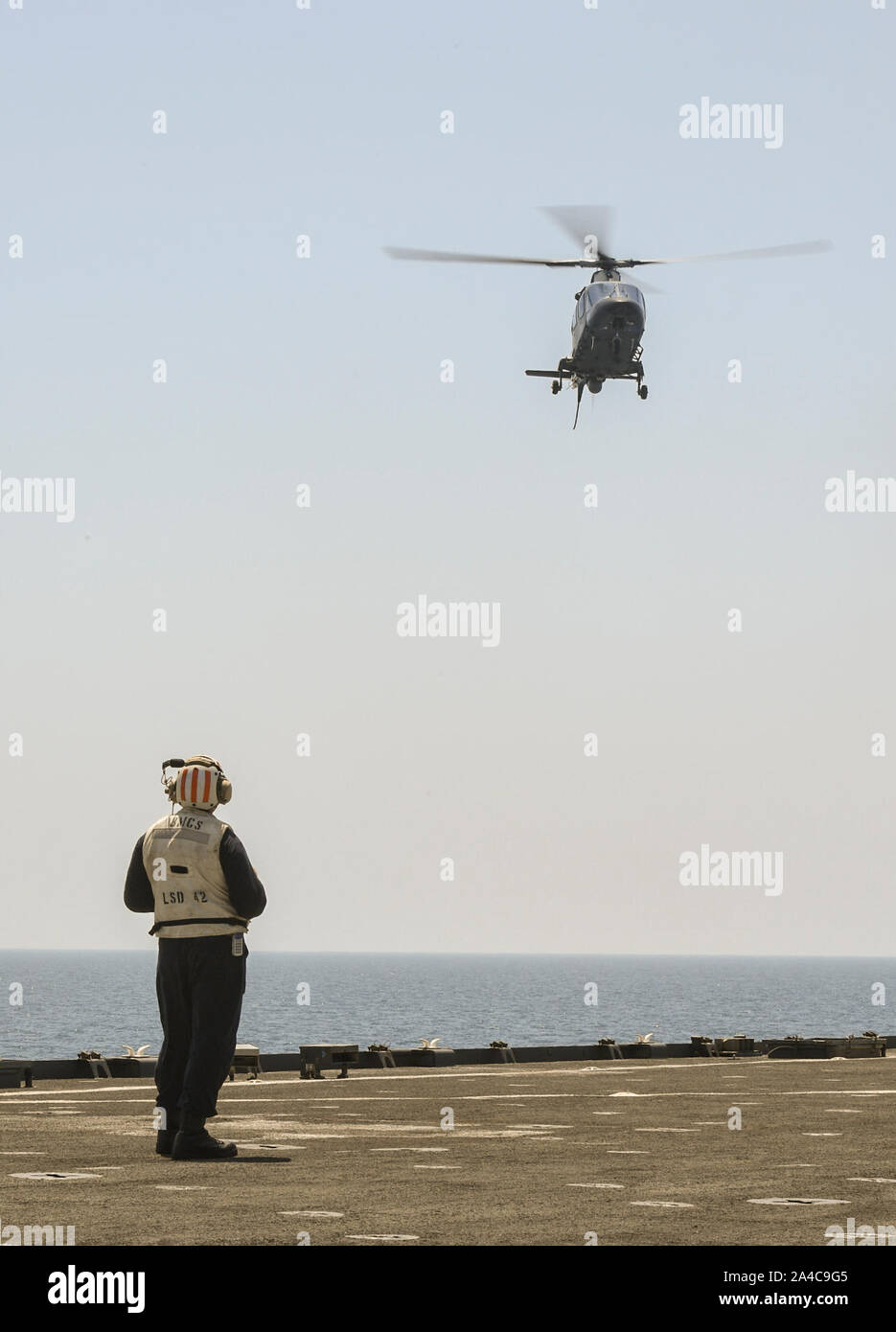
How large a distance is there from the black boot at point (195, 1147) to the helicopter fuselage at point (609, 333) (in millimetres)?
31212

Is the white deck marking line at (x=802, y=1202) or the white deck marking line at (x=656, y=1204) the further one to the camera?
the white deck marking line at (x=802, y=1202)

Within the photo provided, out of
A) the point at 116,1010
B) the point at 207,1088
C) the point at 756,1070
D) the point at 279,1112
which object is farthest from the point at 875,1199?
the point at 116,1010

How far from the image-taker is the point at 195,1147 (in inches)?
422

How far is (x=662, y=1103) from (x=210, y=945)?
5.56 metres

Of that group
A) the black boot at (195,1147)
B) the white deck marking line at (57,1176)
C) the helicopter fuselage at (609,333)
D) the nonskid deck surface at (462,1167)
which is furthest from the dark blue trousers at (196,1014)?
the helicopter fuselage at (609,333)

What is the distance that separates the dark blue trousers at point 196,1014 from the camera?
11.2m

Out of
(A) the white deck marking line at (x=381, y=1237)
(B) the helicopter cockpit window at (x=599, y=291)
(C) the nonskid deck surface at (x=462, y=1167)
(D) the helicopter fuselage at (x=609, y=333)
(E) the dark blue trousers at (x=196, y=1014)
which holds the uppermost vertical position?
(B) the helicopter cockpit window at (x=599, y=291)

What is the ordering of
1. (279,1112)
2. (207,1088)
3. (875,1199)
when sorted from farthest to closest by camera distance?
(279,1112) < (207,1088) < (875,1199)
